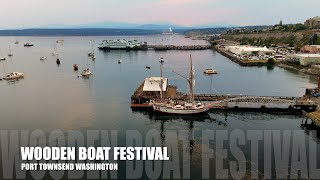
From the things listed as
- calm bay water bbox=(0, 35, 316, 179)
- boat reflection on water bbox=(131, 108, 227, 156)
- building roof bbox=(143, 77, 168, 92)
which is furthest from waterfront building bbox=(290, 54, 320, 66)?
boat reflection on water bbox=(131, 108, 227, 156)

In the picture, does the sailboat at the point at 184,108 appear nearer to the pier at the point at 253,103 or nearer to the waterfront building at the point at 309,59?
the pier at the point at 253,103

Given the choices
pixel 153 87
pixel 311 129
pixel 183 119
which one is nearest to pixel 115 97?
pixel 153 87

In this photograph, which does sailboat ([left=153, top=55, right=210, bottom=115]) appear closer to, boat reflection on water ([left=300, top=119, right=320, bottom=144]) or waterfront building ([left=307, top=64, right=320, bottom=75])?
A: boat reflection on water ([left=300, top=119, right=320, bottom=144])

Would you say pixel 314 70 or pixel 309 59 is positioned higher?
pixel 309 59

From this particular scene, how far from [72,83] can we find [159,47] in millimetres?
82804

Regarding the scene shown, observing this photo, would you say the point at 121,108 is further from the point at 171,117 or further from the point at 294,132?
the point at 294,132

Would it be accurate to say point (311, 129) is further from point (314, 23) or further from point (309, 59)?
point (314, 23)

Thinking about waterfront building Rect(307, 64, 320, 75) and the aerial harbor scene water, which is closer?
the aerial harbor scene water

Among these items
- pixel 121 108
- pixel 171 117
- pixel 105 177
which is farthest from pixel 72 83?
pixel 105 177

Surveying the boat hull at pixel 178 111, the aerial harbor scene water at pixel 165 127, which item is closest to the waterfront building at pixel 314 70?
the aerial harbor scene water at pixel 165 127

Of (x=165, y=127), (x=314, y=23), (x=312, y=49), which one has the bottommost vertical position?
(x=165, y=127)

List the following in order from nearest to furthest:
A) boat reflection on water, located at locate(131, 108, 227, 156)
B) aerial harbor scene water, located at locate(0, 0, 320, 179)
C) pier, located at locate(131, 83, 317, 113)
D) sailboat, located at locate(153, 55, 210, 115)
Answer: aerial harbor scene water, located at locate(0, 0, 320, 179)
boat reflection on water, located at locate(131, 108, 227, 156)
sailboat, located at locate(153, 55, 210, 115)
pier, located at locate(131, 83, 317, 113)

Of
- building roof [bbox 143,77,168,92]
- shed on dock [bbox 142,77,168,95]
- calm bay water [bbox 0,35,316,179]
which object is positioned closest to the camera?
calm bay water [bbox 0,35,316,179]

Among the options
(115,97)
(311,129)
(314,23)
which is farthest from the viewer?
(314,23)
